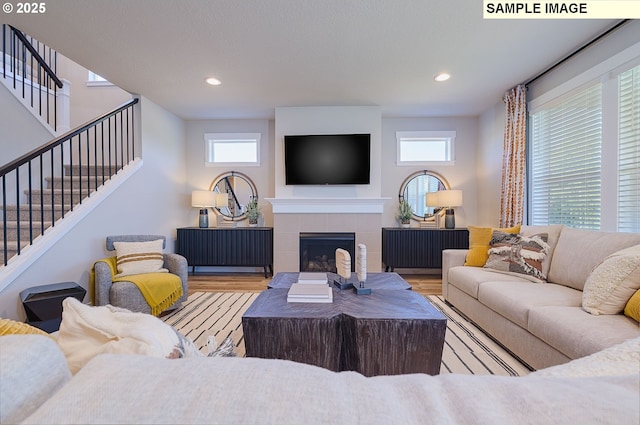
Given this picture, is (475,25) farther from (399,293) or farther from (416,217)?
(416,217)

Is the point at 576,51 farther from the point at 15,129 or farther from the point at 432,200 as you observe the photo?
the point at 15,129

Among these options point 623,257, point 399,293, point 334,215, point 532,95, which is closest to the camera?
point 623,257

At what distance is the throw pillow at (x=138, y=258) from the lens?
2.86 meters

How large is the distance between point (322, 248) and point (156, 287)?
2.34 m

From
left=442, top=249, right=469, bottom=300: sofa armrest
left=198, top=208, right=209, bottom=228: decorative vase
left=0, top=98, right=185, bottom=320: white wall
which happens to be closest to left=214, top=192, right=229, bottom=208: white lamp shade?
left=198, top=208, right=209, bottom=228: decorative vase

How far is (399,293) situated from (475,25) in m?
2.27

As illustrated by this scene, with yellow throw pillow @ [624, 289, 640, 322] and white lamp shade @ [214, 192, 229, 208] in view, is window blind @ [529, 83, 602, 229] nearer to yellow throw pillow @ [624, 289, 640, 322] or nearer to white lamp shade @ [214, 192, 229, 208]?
yellow throw pillow @ [624, 289, 640, 322]

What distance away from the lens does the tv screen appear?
4301 millimetres

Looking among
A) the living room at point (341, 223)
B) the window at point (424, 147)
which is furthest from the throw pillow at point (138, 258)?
the window at point (424, 147)

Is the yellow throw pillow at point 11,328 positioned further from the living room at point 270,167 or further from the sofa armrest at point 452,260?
the sofa armrest at point 452,260

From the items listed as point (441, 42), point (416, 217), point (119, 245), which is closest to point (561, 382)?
point (441, 42)

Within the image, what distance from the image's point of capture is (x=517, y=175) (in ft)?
11.6

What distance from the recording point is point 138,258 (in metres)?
2.94

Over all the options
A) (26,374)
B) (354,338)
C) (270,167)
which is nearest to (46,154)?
(270,167)
